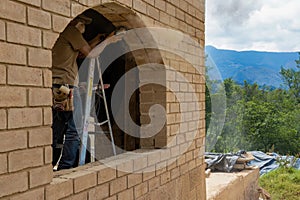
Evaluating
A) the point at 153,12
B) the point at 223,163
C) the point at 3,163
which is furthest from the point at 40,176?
the point at 223,163

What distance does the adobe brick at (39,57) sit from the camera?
190 cm

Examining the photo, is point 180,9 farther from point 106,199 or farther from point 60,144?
point 106,199

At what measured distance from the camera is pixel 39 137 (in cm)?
196

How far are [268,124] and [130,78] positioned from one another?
23836 mm

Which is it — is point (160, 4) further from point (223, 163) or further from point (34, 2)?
point (223, 163)

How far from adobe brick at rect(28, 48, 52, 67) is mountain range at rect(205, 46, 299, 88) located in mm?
32680

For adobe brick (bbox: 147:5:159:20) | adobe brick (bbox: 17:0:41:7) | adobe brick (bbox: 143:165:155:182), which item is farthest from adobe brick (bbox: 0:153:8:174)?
adobe brick (bbox: 147:5:159:20)

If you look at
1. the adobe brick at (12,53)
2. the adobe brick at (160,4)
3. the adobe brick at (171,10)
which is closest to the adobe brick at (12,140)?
the adobe brick at (12,53)

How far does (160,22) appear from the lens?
126 inches

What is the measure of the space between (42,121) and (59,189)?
0.40 metres

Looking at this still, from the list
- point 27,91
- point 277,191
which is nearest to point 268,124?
point 277,191

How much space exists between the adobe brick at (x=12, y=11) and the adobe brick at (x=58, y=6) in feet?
0.54

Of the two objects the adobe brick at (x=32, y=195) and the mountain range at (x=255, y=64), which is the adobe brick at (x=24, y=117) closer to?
the adobe brick at (x=32, y=195)

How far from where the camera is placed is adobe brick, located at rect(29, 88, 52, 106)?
6.25ft
